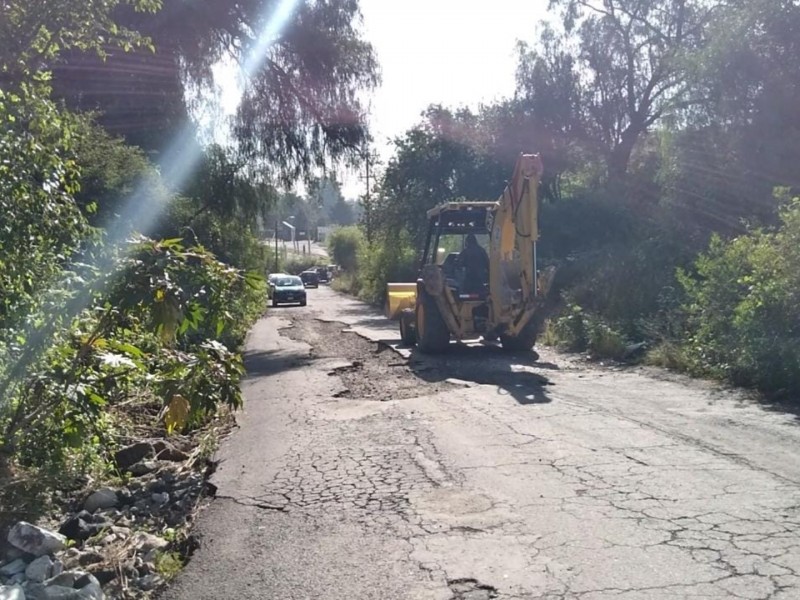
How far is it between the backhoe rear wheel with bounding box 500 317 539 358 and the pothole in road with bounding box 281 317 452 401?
2.12 metres

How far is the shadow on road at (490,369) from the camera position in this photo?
12023 mm

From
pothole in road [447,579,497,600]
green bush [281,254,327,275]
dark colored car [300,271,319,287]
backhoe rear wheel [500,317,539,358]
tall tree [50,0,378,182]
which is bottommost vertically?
dark colored car [300,271,319,287]

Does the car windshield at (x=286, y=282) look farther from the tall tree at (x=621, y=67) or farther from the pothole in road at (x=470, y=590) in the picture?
the pothole in road at (x=470, y=590)

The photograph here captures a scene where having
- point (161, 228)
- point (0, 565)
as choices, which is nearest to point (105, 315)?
point (0, 565)

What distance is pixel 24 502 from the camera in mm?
6723

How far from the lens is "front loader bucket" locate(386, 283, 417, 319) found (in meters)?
20.1

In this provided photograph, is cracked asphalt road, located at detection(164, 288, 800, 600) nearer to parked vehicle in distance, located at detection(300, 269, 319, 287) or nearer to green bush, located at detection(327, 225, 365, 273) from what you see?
green bush, located at detection(327, 225, 365, 273)

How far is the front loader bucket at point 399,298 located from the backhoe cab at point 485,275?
1491 millimetres

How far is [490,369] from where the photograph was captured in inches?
563

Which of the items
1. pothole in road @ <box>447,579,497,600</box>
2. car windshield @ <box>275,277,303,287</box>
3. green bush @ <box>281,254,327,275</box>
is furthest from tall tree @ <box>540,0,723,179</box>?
green bush @ <box>281,254,327,275</box>

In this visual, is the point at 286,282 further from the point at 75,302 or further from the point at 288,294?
the point at 75,302

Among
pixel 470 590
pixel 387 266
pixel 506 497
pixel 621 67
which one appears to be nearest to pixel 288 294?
pixel 387 266

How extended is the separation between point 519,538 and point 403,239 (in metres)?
36.2

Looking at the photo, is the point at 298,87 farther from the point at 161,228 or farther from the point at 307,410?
the point at 307,410
